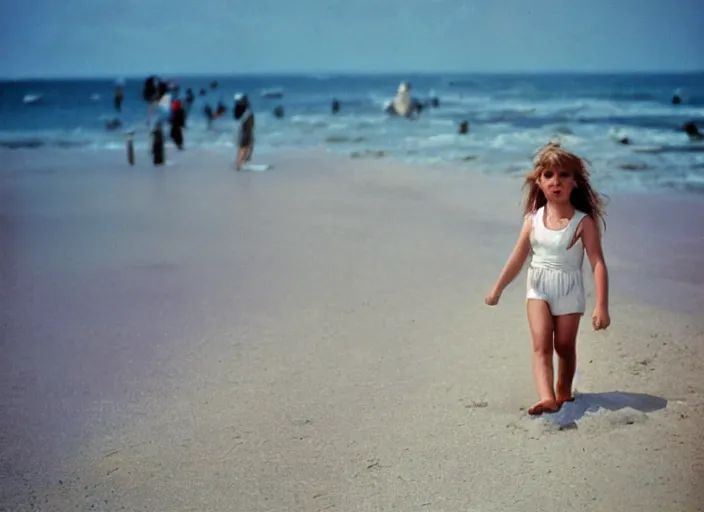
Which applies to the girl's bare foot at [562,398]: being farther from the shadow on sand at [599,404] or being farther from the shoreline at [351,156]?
the shoreline at [351,156]

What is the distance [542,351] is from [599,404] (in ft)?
1.20

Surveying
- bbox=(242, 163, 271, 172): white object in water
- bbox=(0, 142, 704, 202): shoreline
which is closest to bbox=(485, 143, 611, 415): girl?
bbox=(0, 142, 704, 202): shoreline

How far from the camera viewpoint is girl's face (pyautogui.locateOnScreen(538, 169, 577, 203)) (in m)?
2.65

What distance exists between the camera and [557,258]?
272cm

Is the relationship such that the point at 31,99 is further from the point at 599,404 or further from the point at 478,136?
the point at 599,404

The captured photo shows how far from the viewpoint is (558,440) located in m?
2.77

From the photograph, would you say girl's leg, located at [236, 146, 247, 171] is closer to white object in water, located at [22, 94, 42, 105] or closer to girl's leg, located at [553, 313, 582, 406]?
girl's leg, located at [553, 313, 582, 406]

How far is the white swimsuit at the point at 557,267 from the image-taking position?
Answer: 269 centimetres

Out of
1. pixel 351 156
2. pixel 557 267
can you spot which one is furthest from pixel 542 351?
pixel 351 156

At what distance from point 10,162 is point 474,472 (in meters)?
12.0

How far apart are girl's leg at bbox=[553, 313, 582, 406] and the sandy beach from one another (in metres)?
0.07

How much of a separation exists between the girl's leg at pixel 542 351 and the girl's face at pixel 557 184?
37 centimetres

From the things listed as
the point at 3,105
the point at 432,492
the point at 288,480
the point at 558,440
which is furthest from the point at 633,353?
the point at 3,105

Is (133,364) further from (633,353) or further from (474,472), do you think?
(633,353)
